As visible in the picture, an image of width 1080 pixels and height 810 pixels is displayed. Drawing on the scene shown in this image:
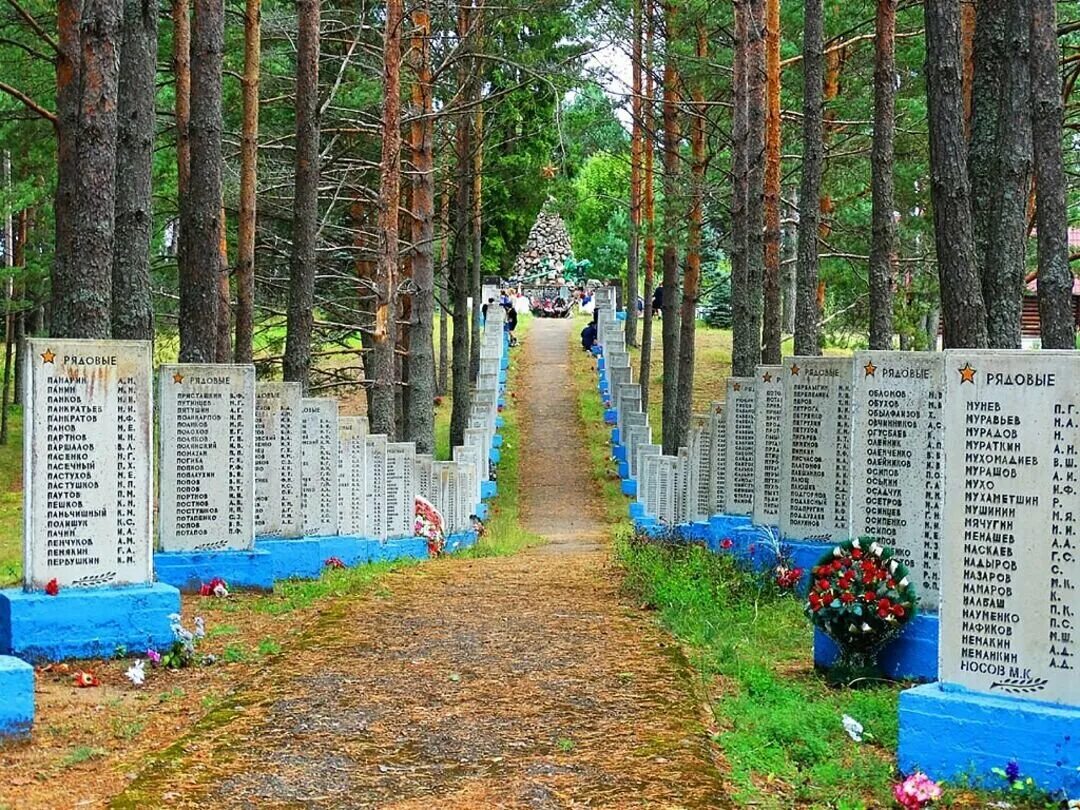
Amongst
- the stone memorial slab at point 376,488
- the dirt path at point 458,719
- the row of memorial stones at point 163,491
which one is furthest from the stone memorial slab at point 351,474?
the dirt path at point 458,719

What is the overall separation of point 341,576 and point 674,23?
14978mm

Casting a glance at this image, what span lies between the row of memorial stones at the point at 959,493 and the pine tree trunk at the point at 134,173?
5.64m

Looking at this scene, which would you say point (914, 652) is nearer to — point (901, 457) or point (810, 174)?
point (901, 457)

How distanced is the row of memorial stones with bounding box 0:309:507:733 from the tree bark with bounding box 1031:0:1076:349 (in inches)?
266

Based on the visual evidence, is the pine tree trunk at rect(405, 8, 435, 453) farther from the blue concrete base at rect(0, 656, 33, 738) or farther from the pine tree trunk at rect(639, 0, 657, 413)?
the blue concrete base at rect(0, 656, 33, 738)

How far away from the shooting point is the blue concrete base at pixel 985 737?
586 centimetres

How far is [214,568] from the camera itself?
11.7 meters

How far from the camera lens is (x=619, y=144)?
34.6 m

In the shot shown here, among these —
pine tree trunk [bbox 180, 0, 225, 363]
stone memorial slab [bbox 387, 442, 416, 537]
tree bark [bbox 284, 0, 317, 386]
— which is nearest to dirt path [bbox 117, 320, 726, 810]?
pine tree trunk [bbox 180, 0, 225, 363]

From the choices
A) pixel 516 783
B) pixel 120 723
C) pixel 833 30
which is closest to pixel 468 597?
pixel 120 723

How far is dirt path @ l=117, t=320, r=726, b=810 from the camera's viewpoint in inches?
234

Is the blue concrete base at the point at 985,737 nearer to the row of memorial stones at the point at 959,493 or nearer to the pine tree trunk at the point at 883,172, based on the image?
the row of memorial stones at the point at 959,493

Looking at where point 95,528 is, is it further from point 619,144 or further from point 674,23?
point 619,144

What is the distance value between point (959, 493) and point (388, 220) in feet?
46.6
